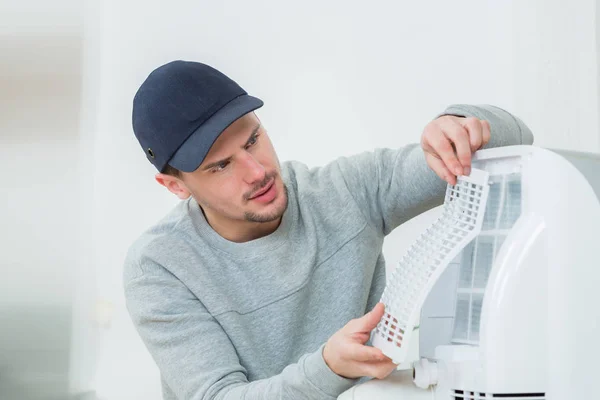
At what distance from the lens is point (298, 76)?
220cm

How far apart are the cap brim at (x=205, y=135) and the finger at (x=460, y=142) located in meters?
0.43

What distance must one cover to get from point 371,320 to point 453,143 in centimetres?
26

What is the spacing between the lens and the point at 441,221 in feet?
3.05

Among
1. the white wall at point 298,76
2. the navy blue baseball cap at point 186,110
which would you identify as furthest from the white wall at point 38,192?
the navy blue baseball cap at point 186,110

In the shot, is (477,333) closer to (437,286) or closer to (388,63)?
(437,286)

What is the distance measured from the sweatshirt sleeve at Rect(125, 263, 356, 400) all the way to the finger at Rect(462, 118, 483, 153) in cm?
43

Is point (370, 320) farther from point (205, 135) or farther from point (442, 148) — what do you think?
point (205, 135)

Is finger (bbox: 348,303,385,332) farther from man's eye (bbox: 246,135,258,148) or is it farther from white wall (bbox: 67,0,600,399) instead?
white wall (bbox: 67,0,600,399)

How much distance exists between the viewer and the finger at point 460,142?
919 millimetres

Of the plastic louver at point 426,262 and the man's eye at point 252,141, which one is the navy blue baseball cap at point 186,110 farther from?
the plastic louver at point 426,262

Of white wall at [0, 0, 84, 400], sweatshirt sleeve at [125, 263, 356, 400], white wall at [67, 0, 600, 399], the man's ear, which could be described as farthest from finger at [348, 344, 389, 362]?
white wall at [0, 0, 84, 400]

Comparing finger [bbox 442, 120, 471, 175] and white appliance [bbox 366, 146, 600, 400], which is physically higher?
finger [bbox 442, 120, 471, 175]

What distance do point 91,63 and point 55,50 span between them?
0.46ft

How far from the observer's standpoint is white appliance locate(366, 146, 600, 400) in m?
0.79
